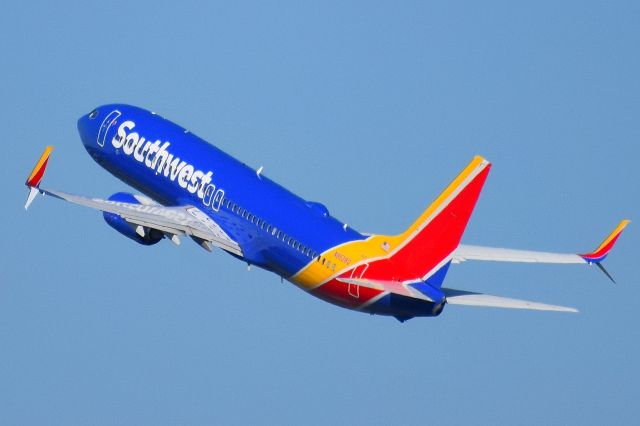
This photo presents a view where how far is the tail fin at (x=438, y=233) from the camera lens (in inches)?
3383

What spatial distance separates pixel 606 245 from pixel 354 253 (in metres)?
12.3

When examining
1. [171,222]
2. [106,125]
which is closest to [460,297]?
[171,222]

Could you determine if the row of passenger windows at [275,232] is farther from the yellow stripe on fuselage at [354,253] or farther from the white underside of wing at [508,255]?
the white underside of wing at [508,255]

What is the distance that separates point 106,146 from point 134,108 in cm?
309

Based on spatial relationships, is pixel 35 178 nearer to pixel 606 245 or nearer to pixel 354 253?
pixel 354 253

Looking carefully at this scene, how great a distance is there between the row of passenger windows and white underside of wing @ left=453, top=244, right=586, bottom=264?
7.33 m

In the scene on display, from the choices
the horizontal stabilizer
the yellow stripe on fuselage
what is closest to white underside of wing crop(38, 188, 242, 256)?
the yellow stripe on fuselage

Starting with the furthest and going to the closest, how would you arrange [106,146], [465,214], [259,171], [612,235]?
1. [106,146]
2. [259,171]
3. [612,235]
4. [465,214]

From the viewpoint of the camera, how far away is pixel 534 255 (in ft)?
313

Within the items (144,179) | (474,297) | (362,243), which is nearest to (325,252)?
(362,243)

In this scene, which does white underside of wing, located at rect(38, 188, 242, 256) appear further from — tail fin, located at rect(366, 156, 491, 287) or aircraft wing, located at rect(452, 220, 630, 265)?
aircraft wing, located at rect(452, 220, 630, 265)

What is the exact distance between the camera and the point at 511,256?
315ft

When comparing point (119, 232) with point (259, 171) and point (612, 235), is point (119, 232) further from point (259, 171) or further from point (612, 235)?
point (612, 235)

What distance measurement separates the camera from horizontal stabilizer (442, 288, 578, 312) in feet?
275
